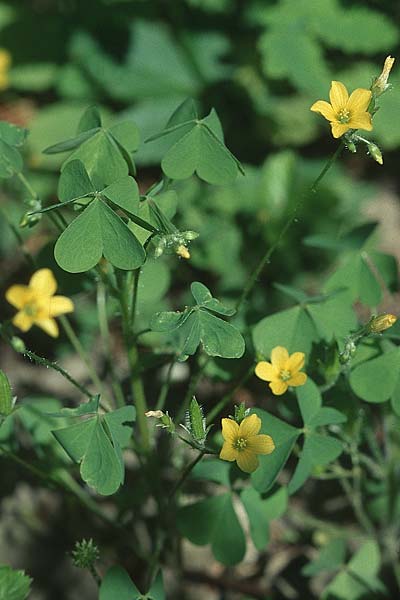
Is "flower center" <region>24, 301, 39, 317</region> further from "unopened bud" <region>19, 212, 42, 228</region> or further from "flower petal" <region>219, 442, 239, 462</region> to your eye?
"flower petal" <region>219, 442, 239, 462</region>

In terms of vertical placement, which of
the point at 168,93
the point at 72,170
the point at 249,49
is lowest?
the point at 168,93

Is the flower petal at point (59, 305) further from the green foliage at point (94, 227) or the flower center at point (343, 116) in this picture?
the flower center at point (343, 116)

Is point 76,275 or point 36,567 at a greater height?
point 76,275

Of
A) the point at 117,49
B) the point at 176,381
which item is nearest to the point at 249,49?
the point at 117,49

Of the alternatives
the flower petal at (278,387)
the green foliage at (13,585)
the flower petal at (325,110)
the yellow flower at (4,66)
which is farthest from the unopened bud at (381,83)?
the yellow flower at (4,66)

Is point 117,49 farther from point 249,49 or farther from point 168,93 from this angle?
point 249,49

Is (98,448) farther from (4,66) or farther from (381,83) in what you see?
(4,66)

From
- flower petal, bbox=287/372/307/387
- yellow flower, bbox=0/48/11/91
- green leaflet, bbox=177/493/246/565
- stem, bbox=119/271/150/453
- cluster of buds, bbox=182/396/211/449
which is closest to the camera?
cluster of buds, bbox=182/396/211/449

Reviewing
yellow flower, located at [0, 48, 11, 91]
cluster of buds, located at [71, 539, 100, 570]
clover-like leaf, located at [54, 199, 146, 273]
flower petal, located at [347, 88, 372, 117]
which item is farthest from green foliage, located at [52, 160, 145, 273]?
yellow flower, located at [0, 48, 11, 91]
